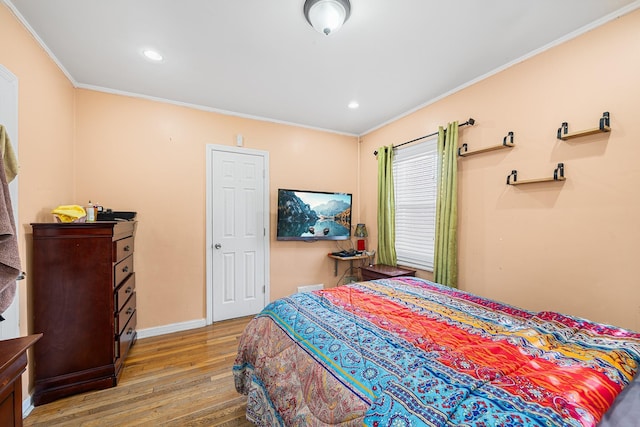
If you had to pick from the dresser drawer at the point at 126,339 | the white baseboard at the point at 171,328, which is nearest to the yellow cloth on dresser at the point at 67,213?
the dresser drawer at the point at 126,339

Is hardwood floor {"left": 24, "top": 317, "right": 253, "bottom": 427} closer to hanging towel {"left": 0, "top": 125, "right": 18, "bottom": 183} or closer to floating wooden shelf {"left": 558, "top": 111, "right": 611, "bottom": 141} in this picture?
hanging towel {"left": 0, "top": 125, "right": 18, "bottom": 183}

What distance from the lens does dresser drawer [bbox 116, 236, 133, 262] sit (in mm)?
2193

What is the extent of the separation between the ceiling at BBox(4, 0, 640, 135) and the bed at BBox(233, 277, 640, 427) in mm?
1942

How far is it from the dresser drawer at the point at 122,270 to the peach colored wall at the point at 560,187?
10.4 ft

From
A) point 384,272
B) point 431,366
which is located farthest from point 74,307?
point 384,272

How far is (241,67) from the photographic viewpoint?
2365 mm

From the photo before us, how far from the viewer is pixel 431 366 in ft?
3.30

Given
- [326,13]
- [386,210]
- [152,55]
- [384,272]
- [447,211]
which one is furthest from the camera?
[386,210]

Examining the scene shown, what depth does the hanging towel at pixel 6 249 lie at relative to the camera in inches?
42.6

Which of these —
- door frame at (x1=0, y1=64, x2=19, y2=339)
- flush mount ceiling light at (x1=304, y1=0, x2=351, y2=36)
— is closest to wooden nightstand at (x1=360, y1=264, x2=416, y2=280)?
flush mount ceiling light at (x1=304, y1=0, x2=351, y2=36)

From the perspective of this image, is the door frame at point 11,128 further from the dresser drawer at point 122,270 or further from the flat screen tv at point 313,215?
the flat screen tv at point 313,215

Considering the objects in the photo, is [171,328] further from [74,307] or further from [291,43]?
[291,43]

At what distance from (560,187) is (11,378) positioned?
3.17 meters

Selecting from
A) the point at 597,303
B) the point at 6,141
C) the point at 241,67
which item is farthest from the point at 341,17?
the point at 597,303
